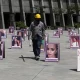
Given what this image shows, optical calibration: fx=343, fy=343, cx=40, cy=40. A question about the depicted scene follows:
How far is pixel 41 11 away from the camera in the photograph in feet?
231

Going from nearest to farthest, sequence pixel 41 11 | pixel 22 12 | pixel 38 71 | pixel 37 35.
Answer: pixel 38 71 < pixel 37 35 < pixel 41 11 < pixel 22 12

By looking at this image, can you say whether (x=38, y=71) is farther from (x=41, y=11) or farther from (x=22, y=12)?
(x=22, y=12)

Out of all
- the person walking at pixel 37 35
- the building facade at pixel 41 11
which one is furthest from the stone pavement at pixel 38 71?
the building facade at pixel 41 11

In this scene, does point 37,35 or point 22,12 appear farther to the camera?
point 22,12

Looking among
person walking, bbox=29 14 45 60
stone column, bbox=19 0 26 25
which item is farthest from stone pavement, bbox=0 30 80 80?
stone column, bbox=19 0 26 25

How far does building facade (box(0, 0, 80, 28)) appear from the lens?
70.2m

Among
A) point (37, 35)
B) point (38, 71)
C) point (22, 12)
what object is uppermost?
point (22, 12)

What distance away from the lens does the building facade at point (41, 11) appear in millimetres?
70188

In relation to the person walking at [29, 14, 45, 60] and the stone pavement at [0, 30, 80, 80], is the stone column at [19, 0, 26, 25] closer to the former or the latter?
the person walking at [29, 14, 45, 60]

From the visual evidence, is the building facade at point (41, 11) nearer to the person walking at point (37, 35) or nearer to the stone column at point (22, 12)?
the stone column at point (22, 12)

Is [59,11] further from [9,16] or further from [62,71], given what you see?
[62,71]

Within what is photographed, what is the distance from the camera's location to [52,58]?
14.0 meters

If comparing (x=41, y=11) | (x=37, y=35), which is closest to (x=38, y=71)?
(x=37, y=35)

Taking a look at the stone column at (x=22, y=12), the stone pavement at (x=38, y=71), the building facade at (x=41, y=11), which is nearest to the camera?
the stone pavement at (x=38, y=71)
